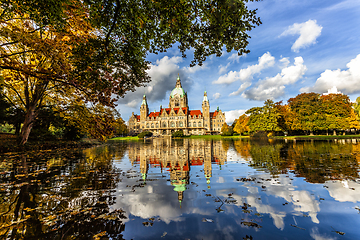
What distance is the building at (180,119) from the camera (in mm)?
99438

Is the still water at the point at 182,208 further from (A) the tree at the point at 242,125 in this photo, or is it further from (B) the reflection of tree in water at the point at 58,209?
(A) the tree at the point at 242,125

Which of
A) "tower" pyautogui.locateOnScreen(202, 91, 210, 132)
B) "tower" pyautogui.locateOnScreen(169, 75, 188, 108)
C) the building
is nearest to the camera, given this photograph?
the building

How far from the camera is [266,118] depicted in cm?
4200

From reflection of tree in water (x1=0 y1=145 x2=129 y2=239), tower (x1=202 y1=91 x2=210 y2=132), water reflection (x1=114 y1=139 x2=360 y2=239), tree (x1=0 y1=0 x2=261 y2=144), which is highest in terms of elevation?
tower (x1=202 y1=91 x2=210 y2=132)

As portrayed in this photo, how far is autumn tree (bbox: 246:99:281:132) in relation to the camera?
41.0 metres

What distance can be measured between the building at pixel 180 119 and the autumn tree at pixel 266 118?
5264 cm

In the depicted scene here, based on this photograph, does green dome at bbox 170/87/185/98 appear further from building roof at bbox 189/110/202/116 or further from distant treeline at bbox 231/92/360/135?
distant treeline at bbox 231/92/360/135

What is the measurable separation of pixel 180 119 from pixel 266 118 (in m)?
61.6

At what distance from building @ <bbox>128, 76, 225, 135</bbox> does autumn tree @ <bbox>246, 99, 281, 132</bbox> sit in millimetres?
52639

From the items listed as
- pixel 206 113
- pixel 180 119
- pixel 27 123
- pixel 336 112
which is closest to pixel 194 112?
pixel 206 113

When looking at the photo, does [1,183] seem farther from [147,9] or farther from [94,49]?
[147,9]

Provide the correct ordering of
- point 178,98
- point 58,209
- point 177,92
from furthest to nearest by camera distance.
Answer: point 177,92 → point 178,98 → point 58,209

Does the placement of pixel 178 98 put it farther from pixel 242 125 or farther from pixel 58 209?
pixel 58 209

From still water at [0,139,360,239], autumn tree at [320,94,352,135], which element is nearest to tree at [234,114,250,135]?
autumn tree at [320,94,352,135]
